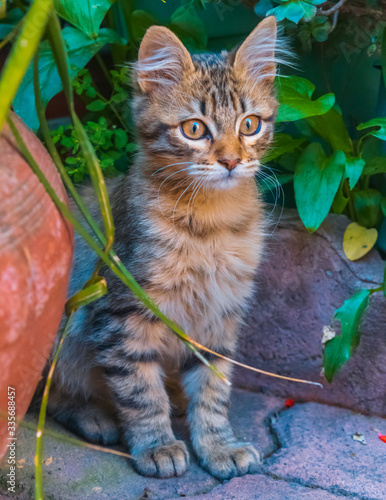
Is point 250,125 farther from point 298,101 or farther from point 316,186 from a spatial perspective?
point 316,186

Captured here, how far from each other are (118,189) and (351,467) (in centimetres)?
129

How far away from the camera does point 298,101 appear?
1931 mm

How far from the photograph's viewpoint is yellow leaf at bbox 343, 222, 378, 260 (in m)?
2.16

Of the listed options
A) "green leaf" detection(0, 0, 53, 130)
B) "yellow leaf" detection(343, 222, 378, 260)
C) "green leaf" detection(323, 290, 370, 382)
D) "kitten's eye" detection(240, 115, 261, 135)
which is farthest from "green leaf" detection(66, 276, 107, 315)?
"yellow leaf" detection(343, 222, 378, 260)

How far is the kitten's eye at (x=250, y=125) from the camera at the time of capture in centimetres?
173

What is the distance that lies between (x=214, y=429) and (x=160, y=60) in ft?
4.26

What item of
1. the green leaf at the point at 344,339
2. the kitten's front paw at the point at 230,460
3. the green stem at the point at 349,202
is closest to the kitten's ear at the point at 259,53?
the green stem at the point at 349,202

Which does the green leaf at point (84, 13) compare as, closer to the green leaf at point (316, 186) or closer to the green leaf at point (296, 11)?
the green leaf at point (296, 11)

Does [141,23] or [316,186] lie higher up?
[141,23]

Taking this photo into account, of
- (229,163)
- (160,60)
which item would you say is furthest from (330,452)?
(160,60)

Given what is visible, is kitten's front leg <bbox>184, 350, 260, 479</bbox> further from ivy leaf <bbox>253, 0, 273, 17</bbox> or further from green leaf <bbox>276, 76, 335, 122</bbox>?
ivy leaf <bbox>253, 0, 273, 17</bbox>

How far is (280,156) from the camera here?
2.25 m

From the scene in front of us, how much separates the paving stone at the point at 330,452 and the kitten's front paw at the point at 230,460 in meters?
0.06

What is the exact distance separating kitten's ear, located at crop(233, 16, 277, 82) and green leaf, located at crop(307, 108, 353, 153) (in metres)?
0.35
